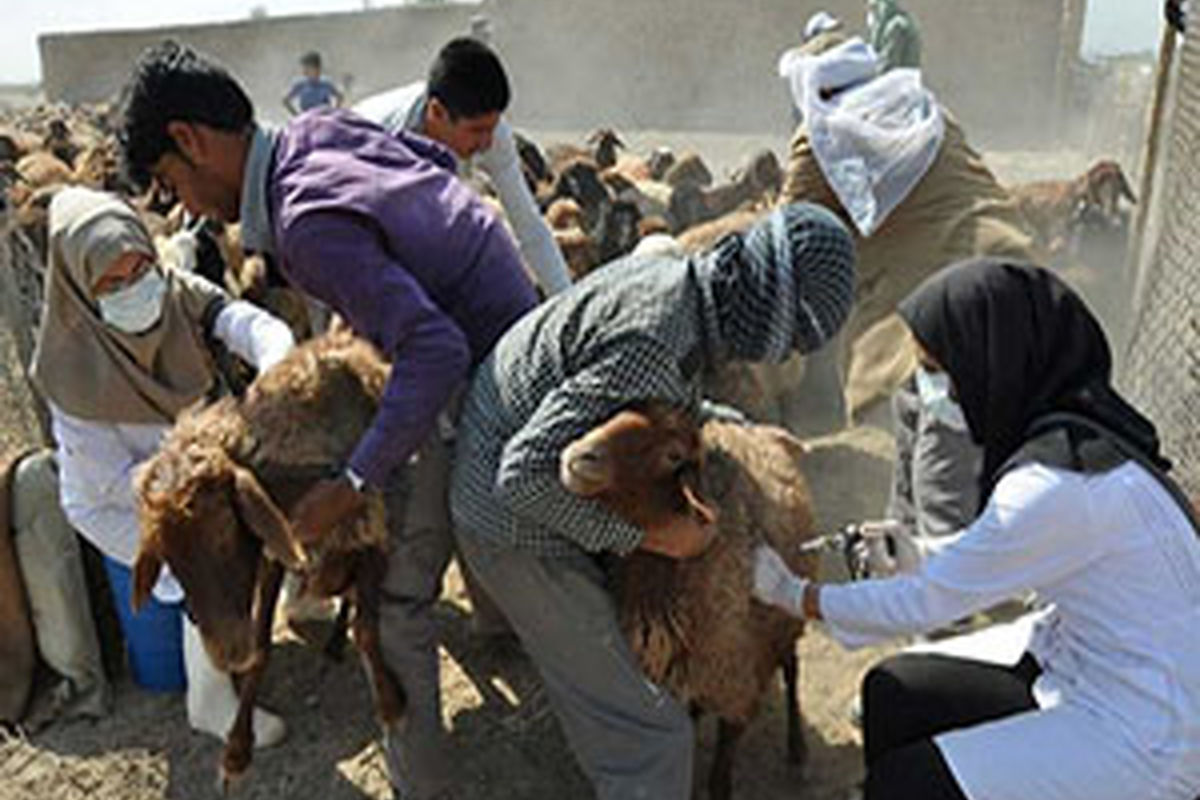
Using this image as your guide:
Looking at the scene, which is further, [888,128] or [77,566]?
[888,128]

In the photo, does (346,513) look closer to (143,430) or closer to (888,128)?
(143,430)

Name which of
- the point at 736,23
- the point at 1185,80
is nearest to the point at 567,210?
the point at 1185,80

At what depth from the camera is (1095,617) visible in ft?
7.40

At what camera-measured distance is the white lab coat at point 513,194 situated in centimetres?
409

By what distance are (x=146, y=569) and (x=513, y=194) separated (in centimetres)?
212

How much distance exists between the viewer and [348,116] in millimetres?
2807

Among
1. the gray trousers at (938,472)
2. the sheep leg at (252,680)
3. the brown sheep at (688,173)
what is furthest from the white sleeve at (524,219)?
the brown sheep at (688,173)

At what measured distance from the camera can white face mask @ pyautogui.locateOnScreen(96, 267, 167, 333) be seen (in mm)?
3389

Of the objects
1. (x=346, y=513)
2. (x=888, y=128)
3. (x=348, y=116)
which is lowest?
(x=346, y=513)

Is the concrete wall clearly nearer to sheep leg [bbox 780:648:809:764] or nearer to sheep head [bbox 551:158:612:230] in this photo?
sheep head [bbox 551:158:612:230]

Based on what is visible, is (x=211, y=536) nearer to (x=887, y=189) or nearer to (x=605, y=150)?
(x=887, y=189)

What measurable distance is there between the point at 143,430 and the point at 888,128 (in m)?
3.15

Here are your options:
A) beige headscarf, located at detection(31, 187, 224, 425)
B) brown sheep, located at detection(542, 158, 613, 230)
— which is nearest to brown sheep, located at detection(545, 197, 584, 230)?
brown sheep, located at detection(542, 158, 613, 230)

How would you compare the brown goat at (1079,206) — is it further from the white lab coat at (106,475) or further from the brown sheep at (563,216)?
the white lab coat at (106,475)
